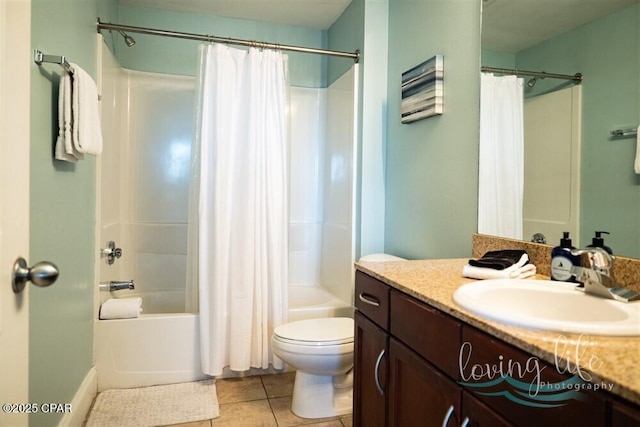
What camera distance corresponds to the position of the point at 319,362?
6.04ft

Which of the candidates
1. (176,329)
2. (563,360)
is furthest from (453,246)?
(176,329)

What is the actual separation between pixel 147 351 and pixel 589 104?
2377 mm

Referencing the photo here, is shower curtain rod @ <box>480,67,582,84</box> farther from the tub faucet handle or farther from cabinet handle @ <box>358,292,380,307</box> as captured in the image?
the tub faucet handle

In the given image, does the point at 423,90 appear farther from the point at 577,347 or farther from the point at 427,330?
the point at 577,347

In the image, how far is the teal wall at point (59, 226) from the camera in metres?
1.32

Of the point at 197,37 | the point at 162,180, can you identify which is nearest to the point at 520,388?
the point at 197,37

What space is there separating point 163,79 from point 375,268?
236 cm

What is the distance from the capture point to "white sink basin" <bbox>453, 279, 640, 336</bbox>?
74cm

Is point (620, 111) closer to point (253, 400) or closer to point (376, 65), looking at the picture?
point (376, 65)

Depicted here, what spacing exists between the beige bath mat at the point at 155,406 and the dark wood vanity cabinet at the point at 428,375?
0.96m

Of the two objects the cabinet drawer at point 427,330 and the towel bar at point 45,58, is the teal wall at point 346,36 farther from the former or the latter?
the cabinet drawer at point 427,330

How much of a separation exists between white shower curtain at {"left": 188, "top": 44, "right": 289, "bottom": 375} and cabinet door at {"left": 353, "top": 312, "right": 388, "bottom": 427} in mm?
958

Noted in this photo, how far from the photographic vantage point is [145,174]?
9.55ft

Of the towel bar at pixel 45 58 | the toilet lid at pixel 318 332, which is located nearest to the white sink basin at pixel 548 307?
the toilet lid at pixel 318 332
